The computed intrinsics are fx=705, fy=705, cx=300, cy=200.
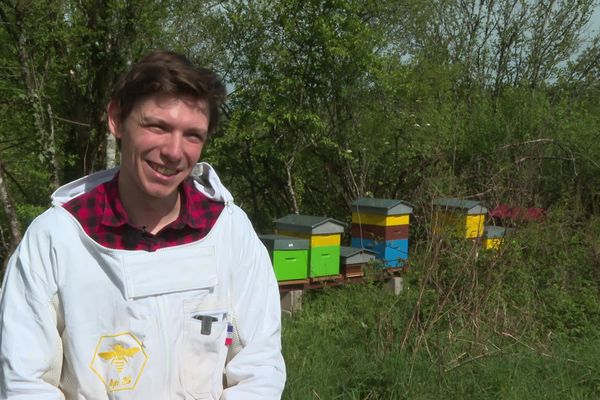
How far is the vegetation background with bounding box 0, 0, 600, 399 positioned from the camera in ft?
13.2

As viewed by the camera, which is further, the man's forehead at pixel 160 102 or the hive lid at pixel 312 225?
the hive lid at pixel 312 225

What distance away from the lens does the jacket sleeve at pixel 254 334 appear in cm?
156

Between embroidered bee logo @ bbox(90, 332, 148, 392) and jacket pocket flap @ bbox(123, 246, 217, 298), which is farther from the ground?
jacket pocket flap @ bbox(123, 246, 217, 298)

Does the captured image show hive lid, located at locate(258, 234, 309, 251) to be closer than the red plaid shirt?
No

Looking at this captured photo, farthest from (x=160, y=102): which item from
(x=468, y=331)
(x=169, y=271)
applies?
(x=468, y=331)

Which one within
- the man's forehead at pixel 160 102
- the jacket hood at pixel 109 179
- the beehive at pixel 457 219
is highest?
the man's forehead at pixel 160 102

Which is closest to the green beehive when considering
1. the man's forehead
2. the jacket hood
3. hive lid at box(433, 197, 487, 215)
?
hive lid at box(433, 197, 487, 215)

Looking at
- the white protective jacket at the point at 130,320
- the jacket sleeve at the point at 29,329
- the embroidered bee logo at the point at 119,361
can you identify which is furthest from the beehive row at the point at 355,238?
the jacket sleeve at the point at 29,329

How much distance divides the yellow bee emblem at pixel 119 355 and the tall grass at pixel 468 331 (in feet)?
7.48

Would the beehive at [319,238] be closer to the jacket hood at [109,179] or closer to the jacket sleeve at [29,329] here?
the jacket hood at [109,179]

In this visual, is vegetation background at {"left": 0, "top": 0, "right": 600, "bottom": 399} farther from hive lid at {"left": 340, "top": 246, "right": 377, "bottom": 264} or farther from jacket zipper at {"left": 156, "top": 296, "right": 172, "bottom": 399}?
jacket zipper at {"left": 156, "top": 296, "right": 172, "bottom": 399}

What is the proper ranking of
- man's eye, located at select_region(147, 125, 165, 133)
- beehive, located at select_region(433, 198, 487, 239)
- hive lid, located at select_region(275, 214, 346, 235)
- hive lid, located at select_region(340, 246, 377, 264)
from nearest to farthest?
man's eye, located at select_region(147, 125, 165, 133) < beehive, located at select_region(433, 198, 487, 239) < hive lid, located at select_region(275, 214, 346, 235) < hive lid, located at select_region(340, 246, 377, 264)

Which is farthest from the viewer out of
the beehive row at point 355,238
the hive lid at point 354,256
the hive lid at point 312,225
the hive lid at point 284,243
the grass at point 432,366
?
the hive lid at point 354,256

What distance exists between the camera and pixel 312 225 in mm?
5809
